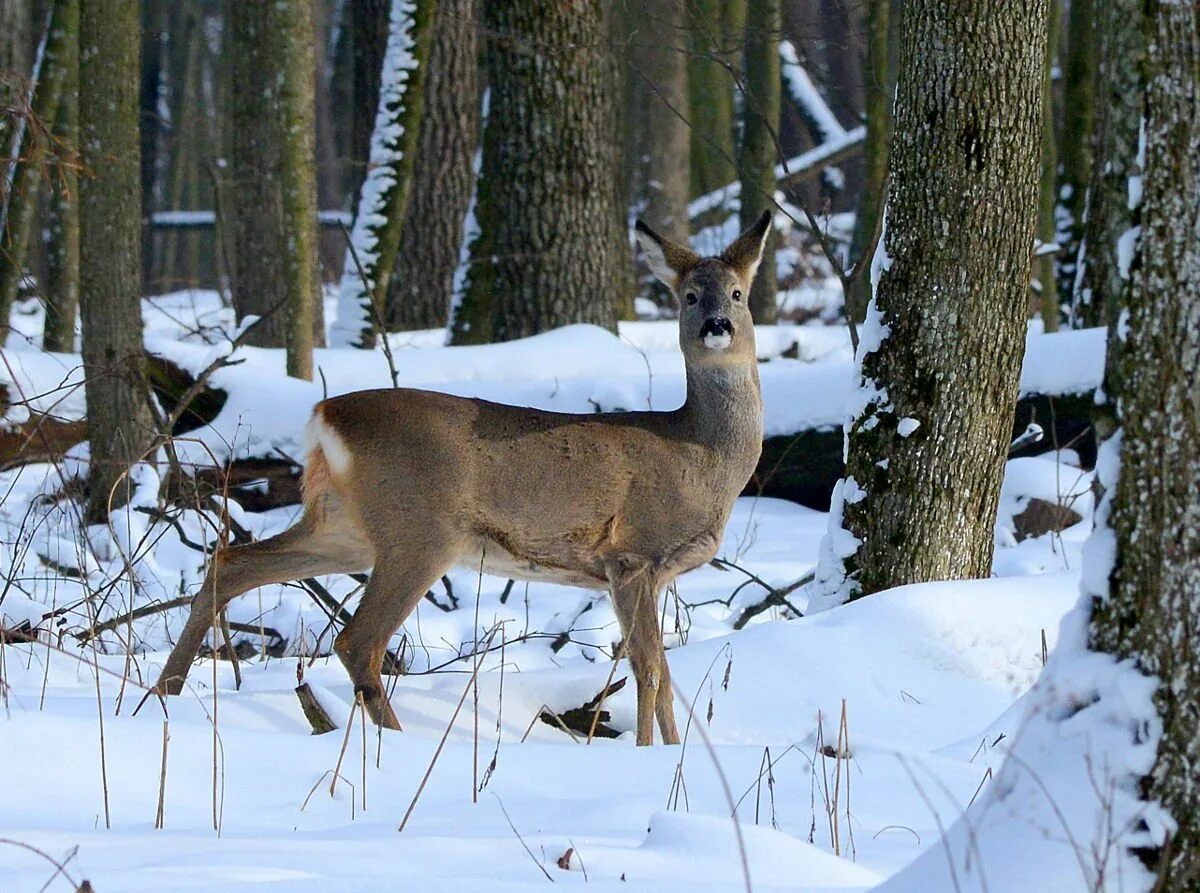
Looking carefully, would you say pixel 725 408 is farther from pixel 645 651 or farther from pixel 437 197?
pixel 437 197

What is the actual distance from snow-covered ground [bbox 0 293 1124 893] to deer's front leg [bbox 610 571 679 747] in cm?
10

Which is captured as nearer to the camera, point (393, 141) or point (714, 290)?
point (714, 290)

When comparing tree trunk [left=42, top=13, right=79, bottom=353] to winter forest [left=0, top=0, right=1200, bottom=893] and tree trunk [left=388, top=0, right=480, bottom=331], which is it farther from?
tree trunk [left=388, top=0, right=480, bottom=331]

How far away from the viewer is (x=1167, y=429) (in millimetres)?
2377

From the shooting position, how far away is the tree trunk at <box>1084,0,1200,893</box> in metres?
2.32

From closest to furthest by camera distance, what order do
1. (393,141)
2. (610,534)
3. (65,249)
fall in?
(610,534) → (393,141) → (65,249)

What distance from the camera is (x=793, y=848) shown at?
293cm

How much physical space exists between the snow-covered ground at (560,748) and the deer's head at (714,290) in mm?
1113

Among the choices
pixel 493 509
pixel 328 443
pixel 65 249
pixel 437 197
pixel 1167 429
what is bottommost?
pixel 493 509

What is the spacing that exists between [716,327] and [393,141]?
5439mm

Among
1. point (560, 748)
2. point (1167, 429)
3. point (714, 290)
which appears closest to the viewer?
point (1167, 429)

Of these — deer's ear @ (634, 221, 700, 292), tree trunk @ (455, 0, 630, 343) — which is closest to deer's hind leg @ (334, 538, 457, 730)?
deer's ear @ (634, 221, 700, 292)

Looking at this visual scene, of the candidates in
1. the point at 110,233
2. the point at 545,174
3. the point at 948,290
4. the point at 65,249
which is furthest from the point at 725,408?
the point at 65,249

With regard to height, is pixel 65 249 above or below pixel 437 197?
below
